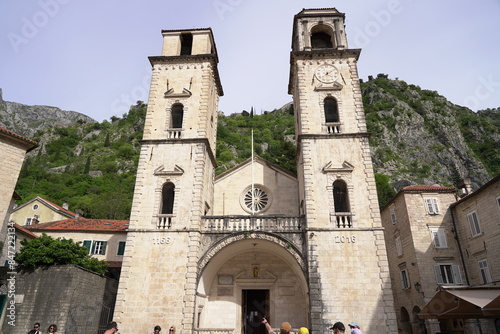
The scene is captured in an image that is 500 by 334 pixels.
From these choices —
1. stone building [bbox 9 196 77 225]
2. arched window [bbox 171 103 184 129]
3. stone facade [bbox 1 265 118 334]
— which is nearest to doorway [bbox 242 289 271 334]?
stone facade [bbox 1 265 118 334]

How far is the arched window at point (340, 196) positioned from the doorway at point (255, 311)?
5.94 m

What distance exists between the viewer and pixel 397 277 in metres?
23.1

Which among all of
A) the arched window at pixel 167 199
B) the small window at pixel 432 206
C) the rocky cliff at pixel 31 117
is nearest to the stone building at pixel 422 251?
the small window at pixel 432 206

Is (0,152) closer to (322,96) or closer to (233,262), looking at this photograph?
(233,262)

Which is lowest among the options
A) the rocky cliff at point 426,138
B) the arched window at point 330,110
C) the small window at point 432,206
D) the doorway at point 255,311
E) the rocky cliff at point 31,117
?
the doorway at point 255,311

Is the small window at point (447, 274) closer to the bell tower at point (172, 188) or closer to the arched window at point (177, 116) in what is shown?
the bell tower at point (172, 188)

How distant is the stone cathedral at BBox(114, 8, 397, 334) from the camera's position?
13883mm

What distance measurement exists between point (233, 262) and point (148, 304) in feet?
16.9

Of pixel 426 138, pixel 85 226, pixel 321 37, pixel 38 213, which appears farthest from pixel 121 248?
pixel 426 138

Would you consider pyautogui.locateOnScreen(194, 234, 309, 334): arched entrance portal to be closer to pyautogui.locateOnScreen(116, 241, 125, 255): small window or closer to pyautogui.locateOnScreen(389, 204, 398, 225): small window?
pyautogui.locateOnScreen(116, 241, 125, 255): small window

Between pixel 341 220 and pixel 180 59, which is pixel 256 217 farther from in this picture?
pixel 180 59

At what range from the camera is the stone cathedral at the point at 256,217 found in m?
13.9

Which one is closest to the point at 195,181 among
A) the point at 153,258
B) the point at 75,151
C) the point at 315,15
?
the point at 153,258

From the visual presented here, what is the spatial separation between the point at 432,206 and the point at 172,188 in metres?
16.6
